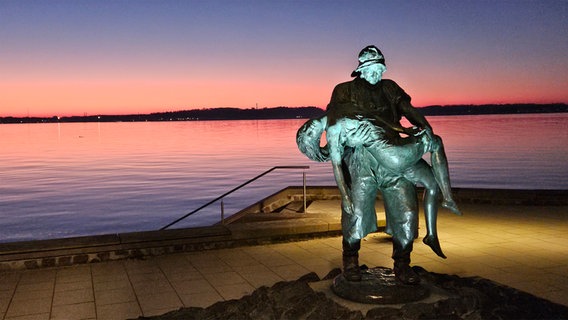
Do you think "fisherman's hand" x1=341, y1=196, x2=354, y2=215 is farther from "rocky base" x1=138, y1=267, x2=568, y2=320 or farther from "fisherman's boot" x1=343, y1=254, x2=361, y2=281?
"rocky base" x1=138, y1=267, x2=568, y2=320

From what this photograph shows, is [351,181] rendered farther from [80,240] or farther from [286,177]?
[286,177]

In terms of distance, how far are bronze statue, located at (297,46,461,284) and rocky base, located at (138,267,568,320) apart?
1.27ft

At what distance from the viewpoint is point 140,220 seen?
2298 centimetres

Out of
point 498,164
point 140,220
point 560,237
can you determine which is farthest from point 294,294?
point 498,164

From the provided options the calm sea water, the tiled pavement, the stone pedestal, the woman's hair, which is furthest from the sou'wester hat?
the calm sea water

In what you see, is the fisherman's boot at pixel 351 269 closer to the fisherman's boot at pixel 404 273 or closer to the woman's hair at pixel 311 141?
the fisherman's boot at pixel 404 273

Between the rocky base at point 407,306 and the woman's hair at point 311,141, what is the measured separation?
48.3 inches

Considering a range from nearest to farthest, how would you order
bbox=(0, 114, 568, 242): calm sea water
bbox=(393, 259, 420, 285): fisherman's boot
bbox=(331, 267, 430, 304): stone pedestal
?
1. bbox=(331, 267, 430, 304): stone pedestal
2. bbox=(393, 259, 420, 285): fisherman's boot
3. bbox=(0, 114, 568, 242): calm sea water

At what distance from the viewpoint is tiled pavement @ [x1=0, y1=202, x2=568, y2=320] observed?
6.34 m

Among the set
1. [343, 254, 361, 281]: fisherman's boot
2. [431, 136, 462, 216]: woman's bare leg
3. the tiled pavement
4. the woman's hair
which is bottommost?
the tiled pavement

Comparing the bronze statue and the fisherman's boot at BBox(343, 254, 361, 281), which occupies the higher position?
the bronze statue

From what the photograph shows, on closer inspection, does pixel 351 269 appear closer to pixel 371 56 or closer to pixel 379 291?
pixel 379 291

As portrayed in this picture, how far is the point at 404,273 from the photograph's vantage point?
5078 mm

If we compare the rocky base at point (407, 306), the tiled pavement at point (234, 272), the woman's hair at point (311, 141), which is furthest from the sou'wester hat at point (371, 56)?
the tiled pavement at point (234, 272)
